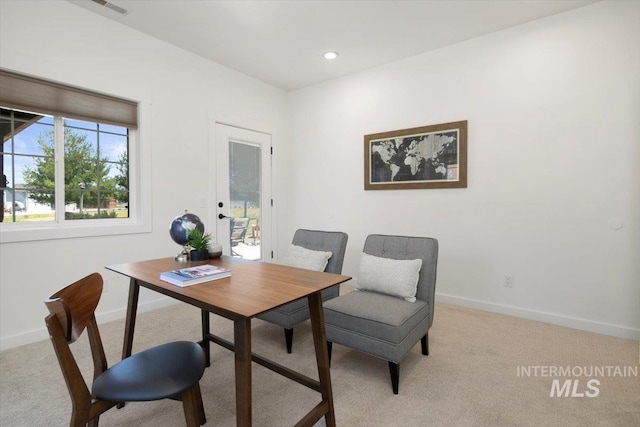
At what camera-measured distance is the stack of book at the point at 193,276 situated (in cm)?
152

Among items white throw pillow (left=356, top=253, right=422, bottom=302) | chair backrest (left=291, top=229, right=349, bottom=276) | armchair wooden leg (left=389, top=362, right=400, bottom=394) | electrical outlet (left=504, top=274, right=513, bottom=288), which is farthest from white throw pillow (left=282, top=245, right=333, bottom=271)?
electrical outlet (left=504, top=274, right=513, bottom=288)

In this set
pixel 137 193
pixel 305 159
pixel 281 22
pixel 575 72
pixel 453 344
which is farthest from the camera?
pixel 305 159

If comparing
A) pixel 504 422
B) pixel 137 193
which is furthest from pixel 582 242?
pixel 137 193

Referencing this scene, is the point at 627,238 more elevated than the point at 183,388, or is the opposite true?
the point at 627,238

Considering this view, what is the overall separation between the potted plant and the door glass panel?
2011mm

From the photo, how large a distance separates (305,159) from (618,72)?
3.39 m

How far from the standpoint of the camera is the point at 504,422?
164 cm

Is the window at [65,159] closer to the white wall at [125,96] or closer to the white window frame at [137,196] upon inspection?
the white window frame at [137,196]

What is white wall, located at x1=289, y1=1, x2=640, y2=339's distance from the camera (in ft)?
8.65

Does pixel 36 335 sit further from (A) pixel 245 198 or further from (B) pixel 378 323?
(B) pixel 378 323

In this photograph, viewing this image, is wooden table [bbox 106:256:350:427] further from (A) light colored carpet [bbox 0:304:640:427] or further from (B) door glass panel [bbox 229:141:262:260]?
(B) door glass panel [bbox 229:141:262:260]

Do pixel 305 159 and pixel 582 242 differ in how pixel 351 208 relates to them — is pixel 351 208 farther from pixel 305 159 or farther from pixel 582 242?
pixel 582 242

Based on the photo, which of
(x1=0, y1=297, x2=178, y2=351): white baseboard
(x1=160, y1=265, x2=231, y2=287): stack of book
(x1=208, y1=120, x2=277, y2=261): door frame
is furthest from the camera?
(x1=208, y1=120, x2=277, y2=261): door frame

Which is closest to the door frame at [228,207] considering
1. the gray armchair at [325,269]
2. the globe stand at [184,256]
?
the gray armchair at [325,269]
